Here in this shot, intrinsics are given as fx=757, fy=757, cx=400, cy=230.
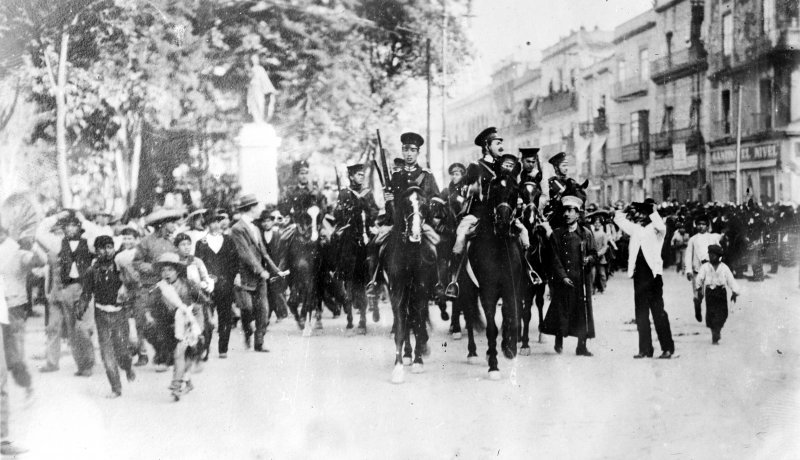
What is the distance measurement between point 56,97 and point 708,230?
22.9 feet

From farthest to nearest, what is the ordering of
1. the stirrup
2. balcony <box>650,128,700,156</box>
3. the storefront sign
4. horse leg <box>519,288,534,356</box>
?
1. balcony <box>650,128,700,156</box>
2. horse leg <box>519,288,534,356</box>
3. the storefront sign
4. the stirrup

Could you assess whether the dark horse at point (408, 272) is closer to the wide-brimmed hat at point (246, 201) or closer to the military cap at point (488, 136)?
the military cap at point (488, 136)

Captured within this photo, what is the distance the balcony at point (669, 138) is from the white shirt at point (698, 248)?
1.05 m

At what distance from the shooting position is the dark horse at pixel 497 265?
23.6 feet

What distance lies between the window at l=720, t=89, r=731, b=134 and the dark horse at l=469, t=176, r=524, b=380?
2697mm

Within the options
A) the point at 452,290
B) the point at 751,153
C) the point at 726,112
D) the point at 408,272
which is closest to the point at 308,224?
the point at 408,272

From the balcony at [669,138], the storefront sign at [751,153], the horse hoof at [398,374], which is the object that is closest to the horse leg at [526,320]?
the horse hoof at [398,374]

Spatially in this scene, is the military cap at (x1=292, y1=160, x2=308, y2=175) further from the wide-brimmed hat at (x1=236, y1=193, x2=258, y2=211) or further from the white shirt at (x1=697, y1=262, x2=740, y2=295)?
the white shirt at (x1=697, y1=262, x2=740, y2=295)

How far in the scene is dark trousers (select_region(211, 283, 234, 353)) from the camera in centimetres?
788

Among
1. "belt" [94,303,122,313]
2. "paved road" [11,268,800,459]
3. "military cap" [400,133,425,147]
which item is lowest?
"paved road" [11,268,800,459]

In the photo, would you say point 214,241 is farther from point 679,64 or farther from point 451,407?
point 679,64

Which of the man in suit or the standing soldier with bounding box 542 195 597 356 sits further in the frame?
the standing soldier with bounding box 542 195 597 356

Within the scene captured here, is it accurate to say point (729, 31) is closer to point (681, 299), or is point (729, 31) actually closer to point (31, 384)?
point (681, 299)

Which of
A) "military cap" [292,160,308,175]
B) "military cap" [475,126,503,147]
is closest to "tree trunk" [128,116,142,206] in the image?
"military cap" [292,160,308,175]
